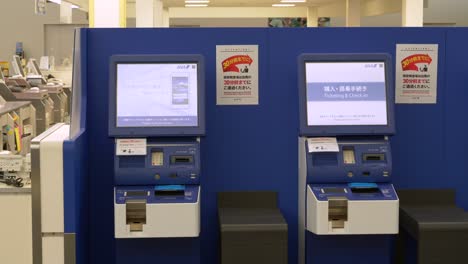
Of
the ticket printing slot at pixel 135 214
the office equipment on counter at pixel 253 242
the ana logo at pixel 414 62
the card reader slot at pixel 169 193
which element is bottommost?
the office equipment on counter at pixel 253 242

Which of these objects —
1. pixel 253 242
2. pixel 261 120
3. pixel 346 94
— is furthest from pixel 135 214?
pixel 346 94

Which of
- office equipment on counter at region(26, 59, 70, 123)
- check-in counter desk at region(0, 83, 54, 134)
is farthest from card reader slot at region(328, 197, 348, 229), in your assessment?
office equipment on counter at region(26, 59, 70, 123)

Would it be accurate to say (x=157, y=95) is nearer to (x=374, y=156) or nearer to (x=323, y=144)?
(x=323, y=144)

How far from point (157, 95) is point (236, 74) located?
0.55 m

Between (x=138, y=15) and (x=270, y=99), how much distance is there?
13.7ft

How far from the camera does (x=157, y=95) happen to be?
3801 millimetres

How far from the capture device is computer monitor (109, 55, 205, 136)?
3.75m

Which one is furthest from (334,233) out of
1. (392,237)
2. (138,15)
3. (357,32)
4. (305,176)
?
(138,15)

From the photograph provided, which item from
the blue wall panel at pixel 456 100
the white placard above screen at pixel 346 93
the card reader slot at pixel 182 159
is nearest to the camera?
the card reader slot at pixel 182 159

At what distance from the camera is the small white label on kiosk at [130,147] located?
367 centimetres

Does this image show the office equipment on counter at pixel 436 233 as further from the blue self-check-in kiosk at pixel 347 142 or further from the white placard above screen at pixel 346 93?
the white placard above screen at pixel 346 93

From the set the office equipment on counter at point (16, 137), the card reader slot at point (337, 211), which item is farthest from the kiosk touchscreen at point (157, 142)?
the card reader slot at point (337, 211)

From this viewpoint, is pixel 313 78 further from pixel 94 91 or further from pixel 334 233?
pixel 94 91

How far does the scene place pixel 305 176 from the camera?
152 inches
